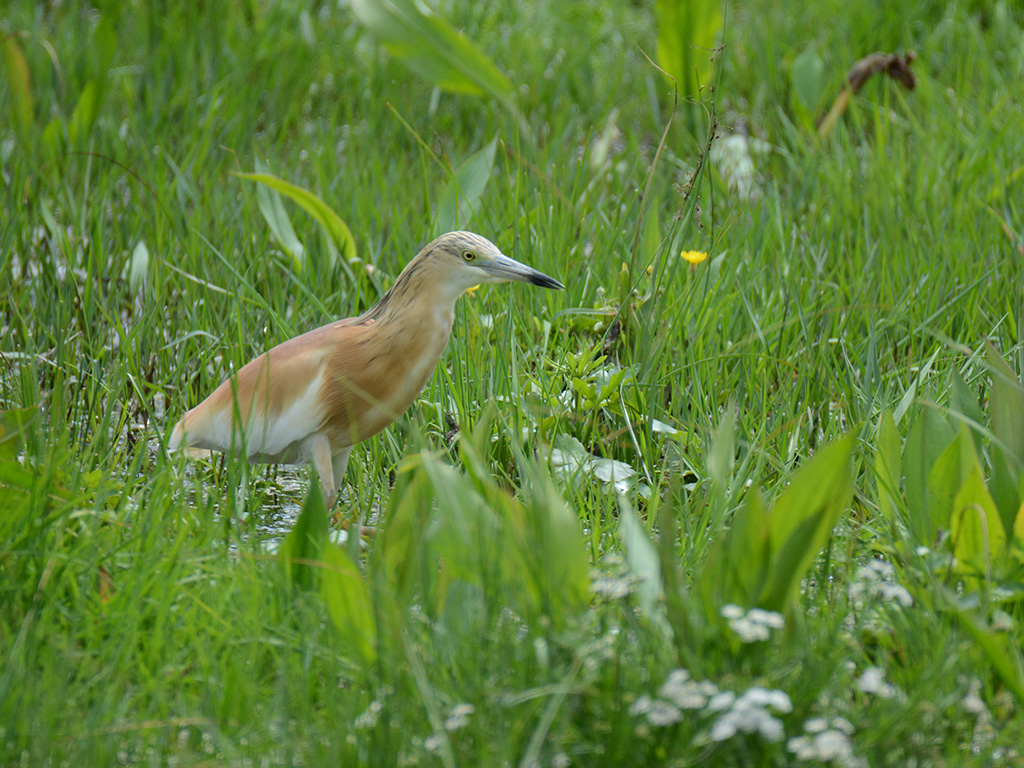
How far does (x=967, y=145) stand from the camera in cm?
367

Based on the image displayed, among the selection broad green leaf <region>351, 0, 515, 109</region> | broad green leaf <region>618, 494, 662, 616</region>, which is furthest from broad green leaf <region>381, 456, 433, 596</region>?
broad green leaf <region>351, 0, 515, 109</region>

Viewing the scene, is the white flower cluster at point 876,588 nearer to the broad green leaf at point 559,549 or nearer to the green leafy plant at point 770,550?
the green leafy plant at point 770,550

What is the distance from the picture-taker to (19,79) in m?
3.68

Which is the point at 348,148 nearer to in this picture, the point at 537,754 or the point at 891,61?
the point at 891,61

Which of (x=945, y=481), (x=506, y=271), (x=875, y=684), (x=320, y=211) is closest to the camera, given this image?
(x=875, y=684)

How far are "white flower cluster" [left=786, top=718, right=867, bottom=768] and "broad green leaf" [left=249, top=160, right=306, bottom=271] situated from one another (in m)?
2.11

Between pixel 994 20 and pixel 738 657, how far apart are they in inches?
171

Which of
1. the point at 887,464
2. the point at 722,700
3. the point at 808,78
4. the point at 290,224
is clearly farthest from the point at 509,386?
the point at 808,78

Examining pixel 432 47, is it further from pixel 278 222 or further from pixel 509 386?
pixel 509 386

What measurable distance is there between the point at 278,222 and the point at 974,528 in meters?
2.11

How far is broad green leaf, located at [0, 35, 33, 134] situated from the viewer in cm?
362

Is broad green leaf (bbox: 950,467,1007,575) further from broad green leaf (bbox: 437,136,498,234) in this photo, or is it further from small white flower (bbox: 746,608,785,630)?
broad green leaf (bbox: 437,136,498,234)

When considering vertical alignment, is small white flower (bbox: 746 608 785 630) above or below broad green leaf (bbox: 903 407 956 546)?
above

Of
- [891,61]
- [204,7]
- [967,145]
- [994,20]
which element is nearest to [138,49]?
[204,7]
